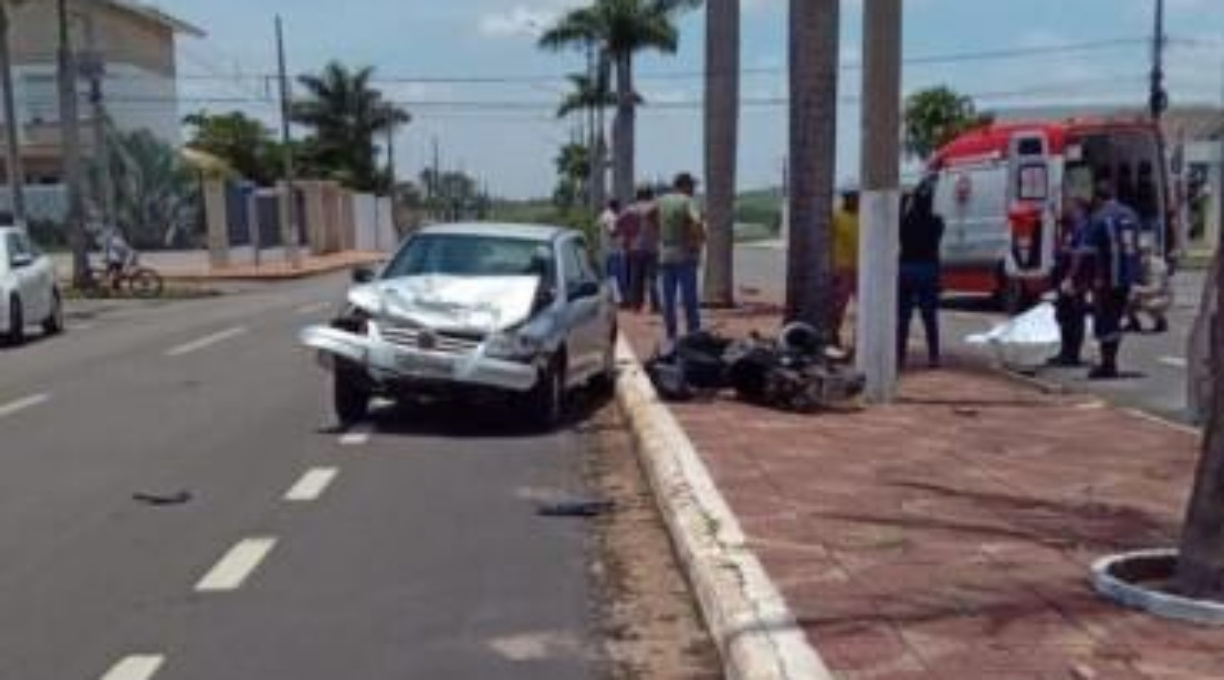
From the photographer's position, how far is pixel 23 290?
2717 centimetres

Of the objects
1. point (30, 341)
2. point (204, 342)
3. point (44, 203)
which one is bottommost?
point (30, 341)

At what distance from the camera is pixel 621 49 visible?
174ft

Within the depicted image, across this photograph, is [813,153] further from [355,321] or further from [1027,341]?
[355,321]

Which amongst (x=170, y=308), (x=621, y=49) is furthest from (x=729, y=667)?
(x=621, y=49)

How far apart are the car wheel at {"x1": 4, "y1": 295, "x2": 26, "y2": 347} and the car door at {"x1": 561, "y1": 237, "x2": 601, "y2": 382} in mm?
11680

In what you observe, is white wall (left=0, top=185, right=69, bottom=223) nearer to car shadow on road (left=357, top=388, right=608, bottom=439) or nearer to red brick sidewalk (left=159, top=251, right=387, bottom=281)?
red brick sidewalk (left=159, top=251, right=387, bottom=281)

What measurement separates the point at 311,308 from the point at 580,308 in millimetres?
20011

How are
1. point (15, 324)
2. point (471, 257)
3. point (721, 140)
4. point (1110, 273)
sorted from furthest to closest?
point (721, 140) → point (15, 324) → point (1110, 273) → point (471, 257)

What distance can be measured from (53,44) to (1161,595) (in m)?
82.0

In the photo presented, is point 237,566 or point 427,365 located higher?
point 427,365

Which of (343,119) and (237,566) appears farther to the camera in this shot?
(343,119)

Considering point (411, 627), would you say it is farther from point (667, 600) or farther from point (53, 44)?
point (53, 44)

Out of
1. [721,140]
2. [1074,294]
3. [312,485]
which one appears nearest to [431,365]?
[312,485]

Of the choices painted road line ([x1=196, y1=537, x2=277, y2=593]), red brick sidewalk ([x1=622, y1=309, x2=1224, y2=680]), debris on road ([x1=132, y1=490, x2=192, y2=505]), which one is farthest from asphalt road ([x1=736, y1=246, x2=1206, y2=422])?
painted road line ([x1=196, y1=537, x2=277, y2=593])
